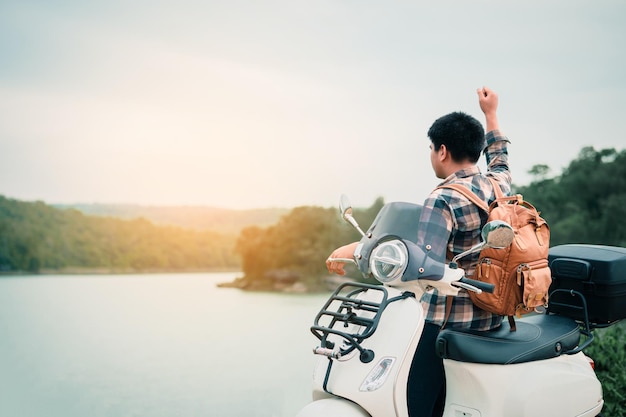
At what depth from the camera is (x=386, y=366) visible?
1695 mm

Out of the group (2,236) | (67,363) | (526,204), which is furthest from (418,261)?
(2,236)

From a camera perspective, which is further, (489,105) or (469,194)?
(489,105)

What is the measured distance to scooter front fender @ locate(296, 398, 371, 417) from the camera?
5.37 feet

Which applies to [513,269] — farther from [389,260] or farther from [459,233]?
[389,260]

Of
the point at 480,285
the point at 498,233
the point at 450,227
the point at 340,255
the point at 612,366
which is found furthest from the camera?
the point at 612,366

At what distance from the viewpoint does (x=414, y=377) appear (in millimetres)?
1873

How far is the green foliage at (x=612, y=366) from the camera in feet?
11.7

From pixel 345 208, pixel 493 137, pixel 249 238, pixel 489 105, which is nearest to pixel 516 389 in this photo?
pixel 345 208

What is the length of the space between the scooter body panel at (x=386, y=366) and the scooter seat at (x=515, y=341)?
0.55 ft

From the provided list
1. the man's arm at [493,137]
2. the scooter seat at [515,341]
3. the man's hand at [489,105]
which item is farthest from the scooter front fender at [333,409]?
the man's hand at [489,105]

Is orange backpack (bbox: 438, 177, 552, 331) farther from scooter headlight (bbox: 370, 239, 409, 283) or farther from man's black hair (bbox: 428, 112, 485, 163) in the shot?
scooter headlight (bbox: 370, 239, 409, 283)

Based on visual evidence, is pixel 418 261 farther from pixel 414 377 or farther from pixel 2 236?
pixel 2 236

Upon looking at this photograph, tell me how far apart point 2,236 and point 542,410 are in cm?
747

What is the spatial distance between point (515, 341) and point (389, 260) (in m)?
0.74
